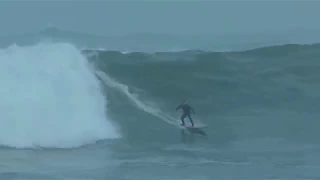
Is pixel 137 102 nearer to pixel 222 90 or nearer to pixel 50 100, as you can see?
pixel 50 100

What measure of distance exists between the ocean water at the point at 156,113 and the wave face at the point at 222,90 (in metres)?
0.03

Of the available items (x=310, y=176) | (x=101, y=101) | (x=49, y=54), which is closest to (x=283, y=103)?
(x=101, y=101)

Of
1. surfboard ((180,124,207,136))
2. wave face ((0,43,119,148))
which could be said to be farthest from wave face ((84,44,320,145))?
wave face ((0,43,119,148))

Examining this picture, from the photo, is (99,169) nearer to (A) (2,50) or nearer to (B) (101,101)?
(B) (101,101)

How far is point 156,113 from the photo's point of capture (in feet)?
62.2

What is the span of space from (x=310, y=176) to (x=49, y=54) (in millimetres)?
10246

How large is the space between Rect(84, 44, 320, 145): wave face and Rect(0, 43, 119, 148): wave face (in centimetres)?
65

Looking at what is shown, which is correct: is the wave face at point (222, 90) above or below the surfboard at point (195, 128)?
above

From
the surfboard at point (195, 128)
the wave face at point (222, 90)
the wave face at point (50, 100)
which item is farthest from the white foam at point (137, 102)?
the wave face at point (50, 100)

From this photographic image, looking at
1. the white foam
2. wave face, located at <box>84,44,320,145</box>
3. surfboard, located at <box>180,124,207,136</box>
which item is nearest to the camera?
surfboard, located at <box>180,124,207,136</box>

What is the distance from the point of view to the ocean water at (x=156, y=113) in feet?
44.5

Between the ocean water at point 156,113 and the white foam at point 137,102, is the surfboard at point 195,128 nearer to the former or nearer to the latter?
the ocean water at point 156,113

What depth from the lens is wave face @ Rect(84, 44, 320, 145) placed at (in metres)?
17.8

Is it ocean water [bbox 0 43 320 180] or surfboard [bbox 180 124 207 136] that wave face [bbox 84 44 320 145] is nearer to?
ocean water [bbox 0 43 320 180]
